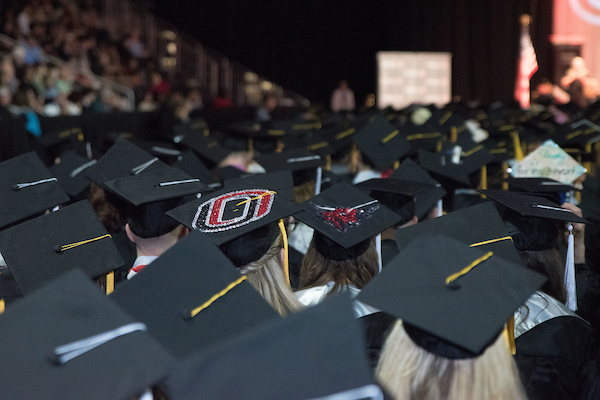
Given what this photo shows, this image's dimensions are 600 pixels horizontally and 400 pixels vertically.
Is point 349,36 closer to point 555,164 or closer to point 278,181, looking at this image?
point 555,164

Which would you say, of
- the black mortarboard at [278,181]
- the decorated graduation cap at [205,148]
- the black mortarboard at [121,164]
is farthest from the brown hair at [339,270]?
the decorated graduation cap at [205,148]

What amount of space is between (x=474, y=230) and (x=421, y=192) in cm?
106

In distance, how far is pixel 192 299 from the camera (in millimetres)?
1471

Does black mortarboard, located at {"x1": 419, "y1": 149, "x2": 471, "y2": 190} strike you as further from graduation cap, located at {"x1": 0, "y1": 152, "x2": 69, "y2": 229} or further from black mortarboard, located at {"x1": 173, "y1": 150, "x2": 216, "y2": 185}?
graduation cap, located at {"x1": 0, "y1": 152, "x2": 69, "y2": 229}

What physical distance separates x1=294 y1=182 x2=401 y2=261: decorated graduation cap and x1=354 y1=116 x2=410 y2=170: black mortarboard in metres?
1.54

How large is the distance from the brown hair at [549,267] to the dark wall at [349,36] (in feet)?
52.2

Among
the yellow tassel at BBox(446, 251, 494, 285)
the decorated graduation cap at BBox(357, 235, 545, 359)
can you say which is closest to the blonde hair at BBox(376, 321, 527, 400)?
the decorated graduation cap at BBox(357, 235, 545, 359)

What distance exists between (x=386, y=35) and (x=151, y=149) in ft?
50.3

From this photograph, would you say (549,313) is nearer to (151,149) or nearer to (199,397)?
(199,397)

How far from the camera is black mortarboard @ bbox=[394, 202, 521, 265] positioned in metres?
2.08

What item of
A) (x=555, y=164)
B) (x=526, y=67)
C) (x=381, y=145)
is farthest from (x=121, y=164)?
(x=526, y=67)

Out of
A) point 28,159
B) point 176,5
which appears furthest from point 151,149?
point 176,5

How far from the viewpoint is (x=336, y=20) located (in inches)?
698

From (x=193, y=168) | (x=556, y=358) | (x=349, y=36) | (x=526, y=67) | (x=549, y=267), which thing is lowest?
(x=556, y=358)
